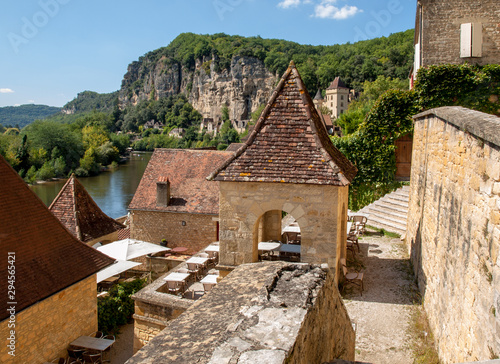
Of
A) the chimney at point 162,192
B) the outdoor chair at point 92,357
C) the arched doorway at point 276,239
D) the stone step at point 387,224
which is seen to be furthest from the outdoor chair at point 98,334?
the chimney at point 162,192

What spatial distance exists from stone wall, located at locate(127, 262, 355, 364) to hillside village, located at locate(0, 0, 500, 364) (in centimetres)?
1

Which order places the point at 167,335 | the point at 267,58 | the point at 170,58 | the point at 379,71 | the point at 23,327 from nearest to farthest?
the point at 167,335 → the point at 23,327 → the point at 379,71 → the point at 267,58 → the point at 170,58

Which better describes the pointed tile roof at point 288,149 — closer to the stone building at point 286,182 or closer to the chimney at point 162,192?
the stone building at point 286,182

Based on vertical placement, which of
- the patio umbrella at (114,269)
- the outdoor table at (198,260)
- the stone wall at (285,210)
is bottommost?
the patio umbrella at (114,269)

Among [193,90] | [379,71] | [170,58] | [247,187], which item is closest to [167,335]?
[247,187]

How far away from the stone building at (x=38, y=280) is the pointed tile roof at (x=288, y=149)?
4124 millimetres

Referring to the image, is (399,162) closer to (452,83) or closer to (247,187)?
(452,83)

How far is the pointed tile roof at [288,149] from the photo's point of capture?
7168 millimetres

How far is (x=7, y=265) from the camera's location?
7.63m

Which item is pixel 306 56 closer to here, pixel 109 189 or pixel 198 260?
pixel 109 189

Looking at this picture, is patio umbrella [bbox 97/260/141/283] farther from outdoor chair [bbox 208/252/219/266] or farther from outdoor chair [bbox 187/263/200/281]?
outdoor chair [bbox 187/263/200/281]

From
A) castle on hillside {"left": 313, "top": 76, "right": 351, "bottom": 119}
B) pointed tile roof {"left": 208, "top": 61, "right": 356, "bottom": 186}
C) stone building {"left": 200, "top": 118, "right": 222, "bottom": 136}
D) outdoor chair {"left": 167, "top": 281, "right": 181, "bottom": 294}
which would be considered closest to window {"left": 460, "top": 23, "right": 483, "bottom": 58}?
pointed tile roof {"left": 208, "top": 61, "right": 356, "bottom": 186}

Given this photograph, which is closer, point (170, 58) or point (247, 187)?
point (247, 187)

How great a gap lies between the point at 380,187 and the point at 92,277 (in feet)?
38.6
